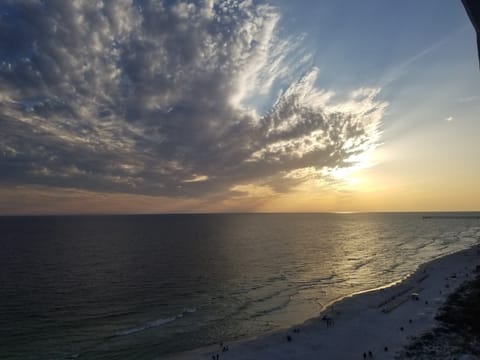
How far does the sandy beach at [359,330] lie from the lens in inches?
1401

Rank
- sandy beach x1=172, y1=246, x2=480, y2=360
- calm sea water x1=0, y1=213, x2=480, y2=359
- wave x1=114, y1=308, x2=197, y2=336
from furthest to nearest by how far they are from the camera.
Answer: wave x1=114, y1=308, x2=197, y2=336 → calm sea water x1=0, y1=213, x2=480, y2=359 → sandy beach x1=172, y1=246, x2=480, y2=360

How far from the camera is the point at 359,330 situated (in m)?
42.3

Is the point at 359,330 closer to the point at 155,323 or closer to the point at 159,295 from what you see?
the point at 155,323

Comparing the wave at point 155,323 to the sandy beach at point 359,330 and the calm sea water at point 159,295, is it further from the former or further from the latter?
the sandy beach at point 359,330

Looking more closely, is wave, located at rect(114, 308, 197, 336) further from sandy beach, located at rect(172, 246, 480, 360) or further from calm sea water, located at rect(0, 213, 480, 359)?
sandy beach, located at rect(172, 246, 480, 360)

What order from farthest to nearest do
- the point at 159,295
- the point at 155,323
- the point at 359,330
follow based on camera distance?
the point at 159,295 < the point at 155,323 < the point at 359,330

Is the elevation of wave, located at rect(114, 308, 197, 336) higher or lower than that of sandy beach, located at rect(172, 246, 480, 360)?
higher

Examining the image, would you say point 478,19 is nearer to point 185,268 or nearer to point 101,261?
point 185,268

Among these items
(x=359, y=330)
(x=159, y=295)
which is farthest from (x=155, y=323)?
(x=359, y=330)

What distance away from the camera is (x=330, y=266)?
89.4 metres

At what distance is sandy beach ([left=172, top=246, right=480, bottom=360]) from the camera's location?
35594 mm

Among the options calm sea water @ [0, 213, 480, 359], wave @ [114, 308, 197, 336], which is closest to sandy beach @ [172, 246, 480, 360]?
calm sea water @ [0, 213, 480, 359]

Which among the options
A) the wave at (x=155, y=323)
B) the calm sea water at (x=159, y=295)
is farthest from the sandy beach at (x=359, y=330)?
the wave at (x=155, y=323)

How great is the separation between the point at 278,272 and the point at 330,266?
1888 centimetres
